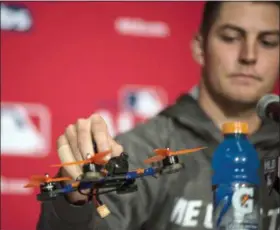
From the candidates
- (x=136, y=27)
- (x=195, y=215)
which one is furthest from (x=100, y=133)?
(x=136, y=27)

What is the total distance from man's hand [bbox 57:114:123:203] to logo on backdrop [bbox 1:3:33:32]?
1.34 meters

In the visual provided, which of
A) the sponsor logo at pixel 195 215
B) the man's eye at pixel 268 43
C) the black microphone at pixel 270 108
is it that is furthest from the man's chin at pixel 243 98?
the black microphone at pixel 270 108

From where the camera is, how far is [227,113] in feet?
7.35

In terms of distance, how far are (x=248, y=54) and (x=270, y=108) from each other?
73 centimetres

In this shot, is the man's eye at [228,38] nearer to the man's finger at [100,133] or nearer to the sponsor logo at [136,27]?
the sponsor logo at [136,27]

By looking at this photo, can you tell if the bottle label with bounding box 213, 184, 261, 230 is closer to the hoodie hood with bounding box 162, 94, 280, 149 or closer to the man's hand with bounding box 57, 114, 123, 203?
the man's hand with bounding box 57, 114, 123, 203

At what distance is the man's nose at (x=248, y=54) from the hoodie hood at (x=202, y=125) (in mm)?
189

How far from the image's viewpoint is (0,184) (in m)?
2.67

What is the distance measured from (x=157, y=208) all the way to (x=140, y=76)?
0.92m

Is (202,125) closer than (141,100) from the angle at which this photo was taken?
Yes

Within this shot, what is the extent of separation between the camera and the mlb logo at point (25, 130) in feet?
8.77

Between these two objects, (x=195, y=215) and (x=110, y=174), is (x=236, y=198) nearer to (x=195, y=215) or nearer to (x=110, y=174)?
(x=110, y=174)

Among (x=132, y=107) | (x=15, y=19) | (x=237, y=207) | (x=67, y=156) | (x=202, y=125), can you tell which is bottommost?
(x=237, y=207)

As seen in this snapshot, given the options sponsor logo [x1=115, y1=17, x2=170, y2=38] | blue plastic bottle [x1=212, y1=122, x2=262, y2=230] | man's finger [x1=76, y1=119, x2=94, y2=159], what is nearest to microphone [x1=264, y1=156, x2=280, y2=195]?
blue plastic bottle [x1=212, y1=122, x2=262, y2=230]
